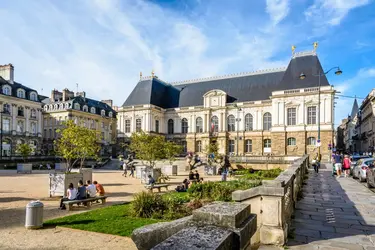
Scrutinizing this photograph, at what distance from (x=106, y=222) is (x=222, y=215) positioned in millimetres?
7012

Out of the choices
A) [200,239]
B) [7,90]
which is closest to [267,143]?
[7,90]

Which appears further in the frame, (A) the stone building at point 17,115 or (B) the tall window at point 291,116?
(A) the stone building at point 17,115

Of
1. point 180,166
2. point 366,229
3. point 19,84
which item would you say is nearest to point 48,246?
point 366,229

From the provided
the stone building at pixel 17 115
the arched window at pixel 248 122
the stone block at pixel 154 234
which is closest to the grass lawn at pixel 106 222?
the stone block at pixel 154 234

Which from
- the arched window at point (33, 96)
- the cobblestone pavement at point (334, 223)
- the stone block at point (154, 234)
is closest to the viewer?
the stone block at point (154, 234)

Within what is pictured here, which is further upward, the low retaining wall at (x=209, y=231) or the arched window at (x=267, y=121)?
the arched window at (x=267, y=121)

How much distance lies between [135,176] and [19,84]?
37.6 meters

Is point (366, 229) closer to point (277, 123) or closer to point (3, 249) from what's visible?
point (3, 249)

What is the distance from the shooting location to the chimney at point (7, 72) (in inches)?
1887

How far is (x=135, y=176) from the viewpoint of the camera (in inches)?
1027

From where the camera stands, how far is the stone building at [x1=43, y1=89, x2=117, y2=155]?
180ft

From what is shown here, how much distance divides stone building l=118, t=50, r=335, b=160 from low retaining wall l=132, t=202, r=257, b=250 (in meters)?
39.7

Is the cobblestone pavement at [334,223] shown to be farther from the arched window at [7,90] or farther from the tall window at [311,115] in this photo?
the arched window at [7,90]

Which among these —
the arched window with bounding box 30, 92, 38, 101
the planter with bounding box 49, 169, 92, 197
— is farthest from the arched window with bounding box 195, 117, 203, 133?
the planter with bounding box 49, 169, 92, 197
